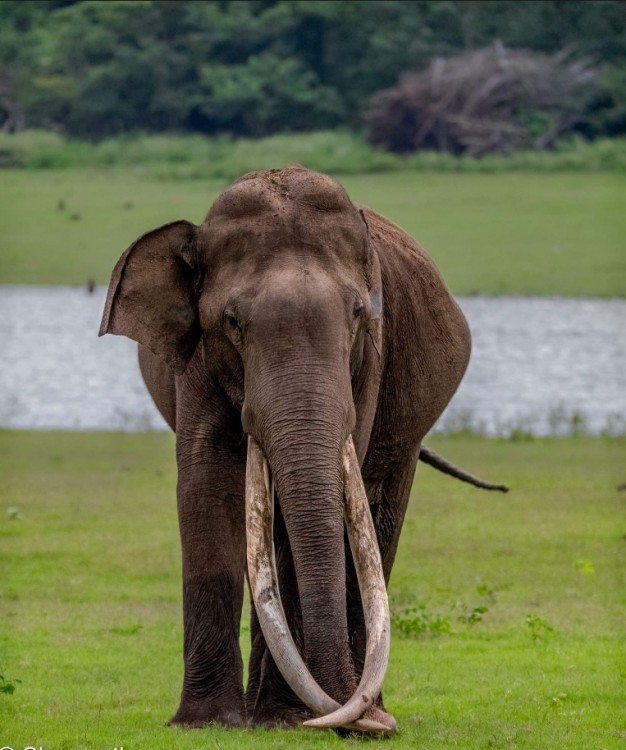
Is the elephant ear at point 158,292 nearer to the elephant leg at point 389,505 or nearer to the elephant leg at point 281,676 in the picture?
the elephant leg at point 281,676

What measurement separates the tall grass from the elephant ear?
2962 centimetres

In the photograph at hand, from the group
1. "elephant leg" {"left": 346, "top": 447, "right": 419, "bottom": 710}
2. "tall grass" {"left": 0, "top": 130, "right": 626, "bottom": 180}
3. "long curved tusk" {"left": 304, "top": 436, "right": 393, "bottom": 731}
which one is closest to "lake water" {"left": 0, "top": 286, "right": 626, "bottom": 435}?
"tall grass" {"left": 0, "top": 130, "right": 626, "bottom": 180}

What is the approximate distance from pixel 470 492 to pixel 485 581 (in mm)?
3549

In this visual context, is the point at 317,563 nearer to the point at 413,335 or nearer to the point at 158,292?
the point at 158,292

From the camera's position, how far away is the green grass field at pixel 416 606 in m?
6.98

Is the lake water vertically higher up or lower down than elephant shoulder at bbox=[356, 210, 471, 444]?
lower down

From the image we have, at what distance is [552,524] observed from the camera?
12.7m

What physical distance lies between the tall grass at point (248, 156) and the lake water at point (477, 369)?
728 cm

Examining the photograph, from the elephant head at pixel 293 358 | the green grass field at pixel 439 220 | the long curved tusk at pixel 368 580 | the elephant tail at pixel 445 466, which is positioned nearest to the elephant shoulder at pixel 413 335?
the elephant head at pixel 293 358

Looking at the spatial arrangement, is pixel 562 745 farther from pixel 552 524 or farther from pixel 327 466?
pixel 552 524

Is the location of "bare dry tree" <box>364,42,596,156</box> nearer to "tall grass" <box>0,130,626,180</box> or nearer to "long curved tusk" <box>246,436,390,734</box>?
"tall grass" <box>0,130,626,180</box>

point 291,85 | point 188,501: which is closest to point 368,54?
point 291,85

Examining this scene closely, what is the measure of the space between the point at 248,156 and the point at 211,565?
31.7m

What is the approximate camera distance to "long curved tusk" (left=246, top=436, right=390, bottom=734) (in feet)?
18.5
